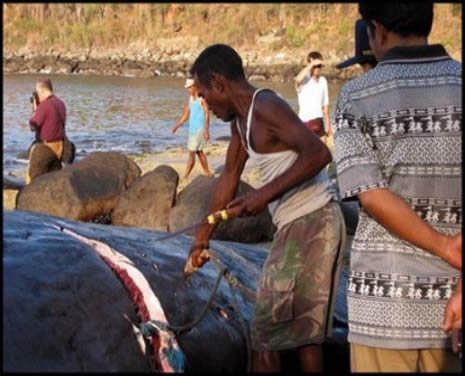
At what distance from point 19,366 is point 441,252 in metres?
1.43

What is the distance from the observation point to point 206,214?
938 cm

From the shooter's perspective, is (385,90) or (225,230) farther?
(225,230)

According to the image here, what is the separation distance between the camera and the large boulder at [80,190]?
36.4 ft

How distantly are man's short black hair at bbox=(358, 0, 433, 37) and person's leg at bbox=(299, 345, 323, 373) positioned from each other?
4.61 ft

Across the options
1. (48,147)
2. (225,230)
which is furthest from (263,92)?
(48,147)

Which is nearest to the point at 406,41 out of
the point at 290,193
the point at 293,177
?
the point at 293,177

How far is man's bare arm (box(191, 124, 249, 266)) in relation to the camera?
13.5 ft

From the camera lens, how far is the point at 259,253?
528 centimetres

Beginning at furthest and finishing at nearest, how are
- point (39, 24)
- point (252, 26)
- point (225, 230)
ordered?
point (39, 24) < point (252, 26) < point (225, 230)

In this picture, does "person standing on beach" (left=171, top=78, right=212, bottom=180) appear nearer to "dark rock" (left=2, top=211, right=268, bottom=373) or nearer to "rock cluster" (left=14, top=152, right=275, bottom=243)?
"rock cluster" (left=14, top=152, right=275, bottom=243)

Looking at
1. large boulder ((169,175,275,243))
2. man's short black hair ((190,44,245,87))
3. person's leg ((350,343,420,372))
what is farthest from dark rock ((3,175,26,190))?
person's leg ((350,343,420,372))

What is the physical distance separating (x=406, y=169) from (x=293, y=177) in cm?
82

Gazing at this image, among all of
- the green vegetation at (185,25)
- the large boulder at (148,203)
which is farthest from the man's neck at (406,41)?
the green vegetation at (185,25)

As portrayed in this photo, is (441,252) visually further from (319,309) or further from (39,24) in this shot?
(39,24)
